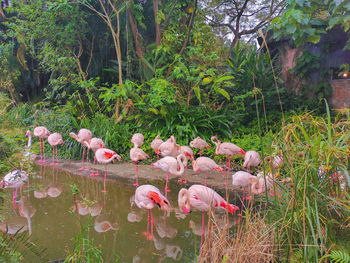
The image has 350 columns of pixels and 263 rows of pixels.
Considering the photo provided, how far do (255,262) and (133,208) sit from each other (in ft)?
6.98

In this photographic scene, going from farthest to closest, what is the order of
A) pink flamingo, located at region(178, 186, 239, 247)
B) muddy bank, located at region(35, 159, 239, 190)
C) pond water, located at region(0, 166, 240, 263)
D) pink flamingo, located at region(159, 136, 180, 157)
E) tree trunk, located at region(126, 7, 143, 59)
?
1. tree trunk, located at region(126, 7, 143, 59)
2. pink flamingo, located at region(159, 136, 180, 157)
3. muddy bank, located at region(35, 159, 239, 190)
4. pink flamingo, located at region(178, 186, 239, 247)
5. pond water, located at region(0, 166, 240, 263)

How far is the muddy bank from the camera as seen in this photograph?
16.8ft

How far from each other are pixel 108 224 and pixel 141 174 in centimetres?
234

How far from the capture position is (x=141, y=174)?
221 inches

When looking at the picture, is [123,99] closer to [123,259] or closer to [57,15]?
[57,15]

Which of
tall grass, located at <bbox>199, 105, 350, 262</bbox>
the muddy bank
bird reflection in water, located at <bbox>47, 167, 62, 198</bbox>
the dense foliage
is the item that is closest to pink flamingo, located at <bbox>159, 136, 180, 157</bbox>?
the muddy bank

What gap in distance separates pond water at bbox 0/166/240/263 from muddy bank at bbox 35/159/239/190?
1.87 ft

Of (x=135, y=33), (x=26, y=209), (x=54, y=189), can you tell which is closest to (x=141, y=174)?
(x=54, y=189)

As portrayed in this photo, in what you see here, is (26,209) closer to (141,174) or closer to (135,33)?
(141,174)

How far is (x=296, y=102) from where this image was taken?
876cm

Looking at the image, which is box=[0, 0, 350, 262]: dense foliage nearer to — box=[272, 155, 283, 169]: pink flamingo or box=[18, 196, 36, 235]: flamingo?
box=[18, 196, 36, 235]: flamingo

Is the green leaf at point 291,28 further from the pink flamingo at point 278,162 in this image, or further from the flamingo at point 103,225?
the flamingo at point 103,225

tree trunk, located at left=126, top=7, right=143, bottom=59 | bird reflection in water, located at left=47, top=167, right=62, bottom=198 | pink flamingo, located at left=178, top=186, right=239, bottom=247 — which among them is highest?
tree trunk, located at left=126, top=7, right=143, bottom=59

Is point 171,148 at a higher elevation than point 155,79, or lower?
lower
